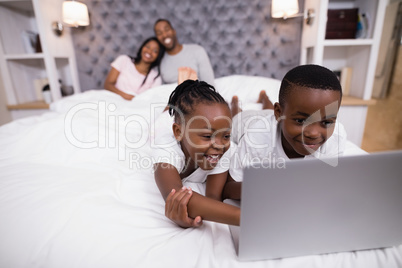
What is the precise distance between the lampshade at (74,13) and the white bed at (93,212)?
1.26 meters

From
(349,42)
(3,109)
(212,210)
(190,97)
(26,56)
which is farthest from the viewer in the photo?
(3,109)

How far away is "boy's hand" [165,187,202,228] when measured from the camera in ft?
1.98

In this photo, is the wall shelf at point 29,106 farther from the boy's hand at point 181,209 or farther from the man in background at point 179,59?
the boy's hand at point 181,209

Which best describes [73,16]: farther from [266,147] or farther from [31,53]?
[266,147]

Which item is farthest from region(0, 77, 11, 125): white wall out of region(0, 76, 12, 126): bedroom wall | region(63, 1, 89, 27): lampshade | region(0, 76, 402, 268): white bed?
region(0, 76, 402, 268): white bed

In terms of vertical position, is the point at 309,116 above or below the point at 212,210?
above

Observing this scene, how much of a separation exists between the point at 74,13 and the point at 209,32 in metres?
1.19

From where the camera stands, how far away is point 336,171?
44cm

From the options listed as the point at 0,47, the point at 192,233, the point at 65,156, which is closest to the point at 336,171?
the point at 192,233

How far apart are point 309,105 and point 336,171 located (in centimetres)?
31

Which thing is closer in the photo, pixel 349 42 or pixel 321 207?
pixel 321 207

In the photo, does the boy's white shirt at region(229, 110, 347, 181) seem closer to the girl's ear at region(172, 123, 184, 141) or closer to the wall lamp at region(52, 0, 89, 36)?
the girl's ear at region(172, 123, 184, 141)

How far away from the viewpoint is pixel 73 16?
196 centimetres

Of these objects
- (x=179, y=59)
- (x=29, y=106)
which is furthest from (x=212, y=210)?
(x=29, y=106)
